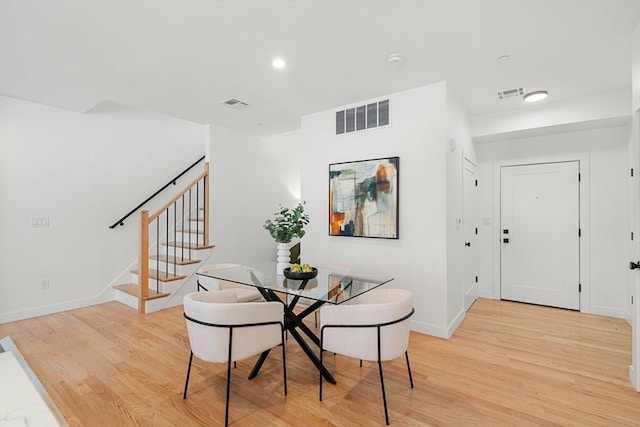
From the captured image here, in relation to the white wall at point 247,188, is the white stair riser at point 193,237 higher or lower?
lower

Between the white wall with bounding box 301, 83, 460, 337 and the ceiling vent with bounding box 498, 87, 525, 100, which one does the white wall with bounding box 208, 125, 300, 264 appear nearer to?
the white wall with bounding box 301, 83, 460, 337

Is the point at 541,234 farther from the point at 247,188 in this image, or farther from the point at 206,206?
the point at 206,206

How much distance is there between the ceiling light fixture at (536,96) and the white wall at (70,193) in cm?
524

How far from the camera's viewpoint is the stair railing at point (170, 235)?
13.4 feet

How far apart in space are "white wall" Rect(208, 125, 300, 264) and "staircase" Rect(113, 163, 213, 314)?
24 cm

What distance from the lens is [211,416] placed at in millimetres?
2031

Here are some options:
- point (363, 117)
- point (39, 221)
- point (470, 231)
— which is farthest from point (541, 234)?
point (39, 221)

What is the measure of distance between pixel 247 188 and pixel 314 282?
3.23 metres

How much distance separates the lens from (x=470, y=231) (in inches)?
171

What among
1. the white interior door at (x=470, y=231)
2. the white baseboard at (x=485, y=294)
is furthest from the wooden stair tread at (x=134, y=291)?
the white baseboard at (x=485, y=294)

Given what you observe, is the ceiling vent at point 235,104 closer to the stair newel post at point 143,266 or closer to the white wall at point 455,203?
the stair newel post at point 143,266

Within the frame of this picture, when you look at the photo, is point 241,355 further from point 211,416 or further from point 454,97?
point 454,97

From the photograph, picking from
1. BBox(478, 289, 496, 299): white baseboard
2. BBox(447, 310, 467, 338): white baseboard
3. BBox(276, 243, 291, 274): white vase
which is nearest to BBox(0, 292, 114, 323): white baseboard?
BBox(276, 243, 291, 274): white vase

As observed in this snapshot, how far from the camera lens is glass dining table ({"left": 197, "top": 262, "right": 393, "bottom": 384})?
7.56 ft
